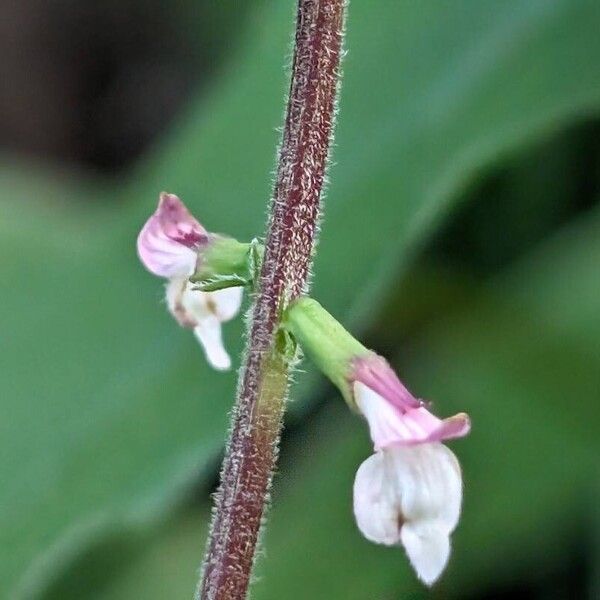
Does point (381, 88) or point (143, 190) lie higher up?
point (143, 190)

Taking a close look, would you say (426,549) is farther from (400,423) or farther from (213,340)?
(213,340)

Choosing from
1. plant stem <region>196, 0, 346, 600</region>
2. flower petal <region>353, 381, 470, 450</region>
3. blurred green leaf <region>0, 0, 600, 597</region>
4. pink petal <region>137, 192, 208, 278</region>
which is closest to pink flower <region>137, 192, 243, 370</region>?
pink petal <region>137, 192, 208, 278</region>

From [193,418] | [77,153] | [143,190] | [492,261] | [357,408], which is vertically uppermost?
[77,153]

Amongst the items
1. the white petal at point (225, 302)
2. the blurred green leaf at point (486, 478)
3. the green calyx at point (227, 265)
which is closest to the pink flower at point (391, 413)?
the green calyx at point (227, 265)

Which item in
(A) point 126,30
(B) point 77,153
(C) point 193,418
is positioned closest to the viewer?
(C) point 193,418

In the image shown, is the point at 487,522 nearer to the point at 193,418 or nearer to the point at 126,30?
the point at 193,418

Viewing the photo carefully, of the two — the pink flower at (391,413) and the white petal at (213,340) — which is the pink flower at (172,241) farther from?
the pink flower at (391,413)

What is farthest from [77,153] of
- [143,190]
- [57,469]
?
[57,469]
